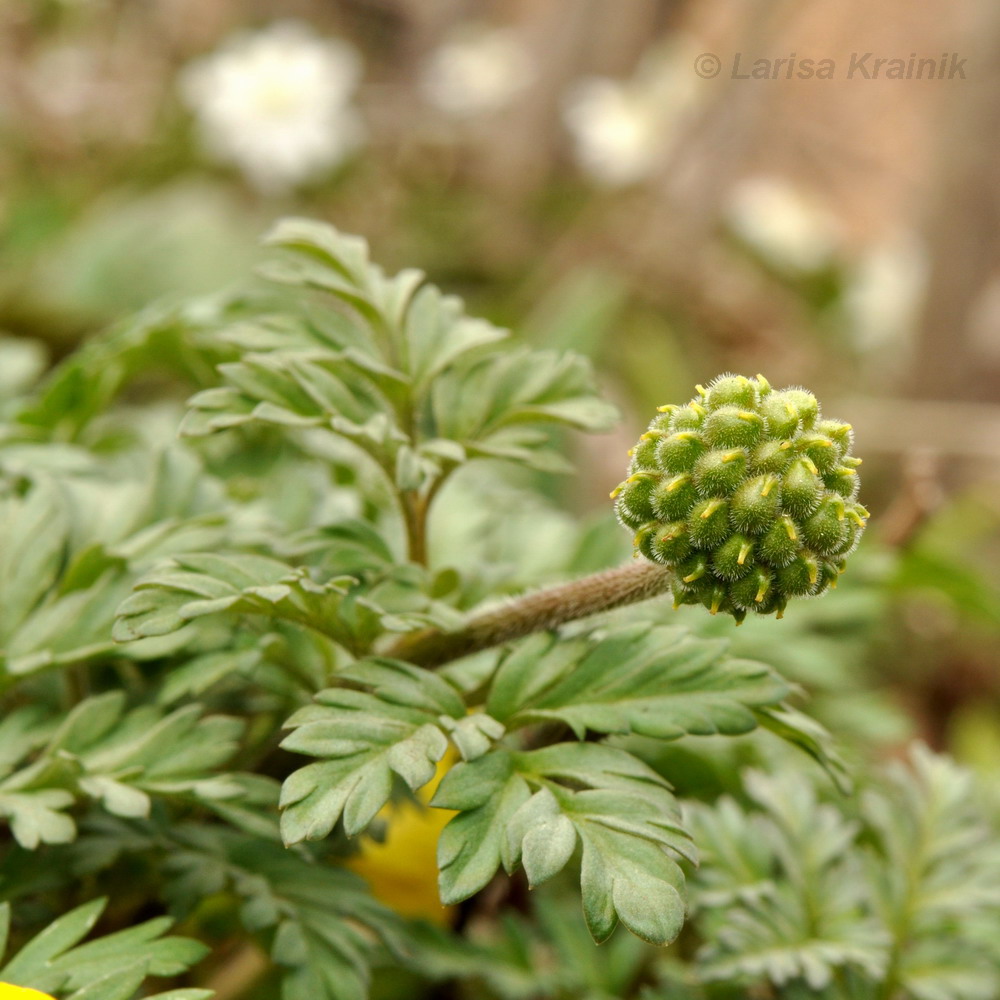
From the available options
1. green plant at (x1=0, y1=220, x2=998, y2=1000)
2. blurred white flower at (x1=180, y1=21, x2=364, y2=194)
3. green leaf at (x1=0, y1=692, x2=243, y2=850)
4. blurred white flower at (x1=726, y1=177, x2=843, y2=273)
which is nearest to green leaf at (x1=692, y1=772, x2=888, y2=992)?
green plant at (x1=0, y1=220, x2=998, y2=1000)

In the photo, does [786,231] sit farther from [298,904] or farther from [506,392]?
[298,904]

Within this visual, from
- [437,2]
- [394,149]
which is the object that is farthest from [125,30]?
[437,2]

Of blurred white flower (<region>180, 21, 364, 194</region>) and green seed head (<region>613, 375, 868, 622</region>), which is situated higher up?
blurred white flower (<region>180, 21, 364, 194</region>)

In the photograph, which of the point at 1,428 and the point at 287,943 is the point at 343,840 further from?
the point at 1,428

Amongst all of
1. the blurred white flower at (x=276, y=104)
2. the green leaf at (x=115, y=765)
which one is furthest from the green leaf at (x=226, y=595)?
the blurred white flower at (x=276, y=104)

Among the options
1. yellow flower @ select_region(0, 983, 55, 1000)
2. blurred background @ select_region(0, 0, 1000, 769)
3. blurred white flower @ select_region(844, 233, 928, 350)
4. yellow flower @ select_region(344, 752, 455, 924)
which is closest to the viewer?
yellow flower @ select_region(0, 983, 55, 1000)
